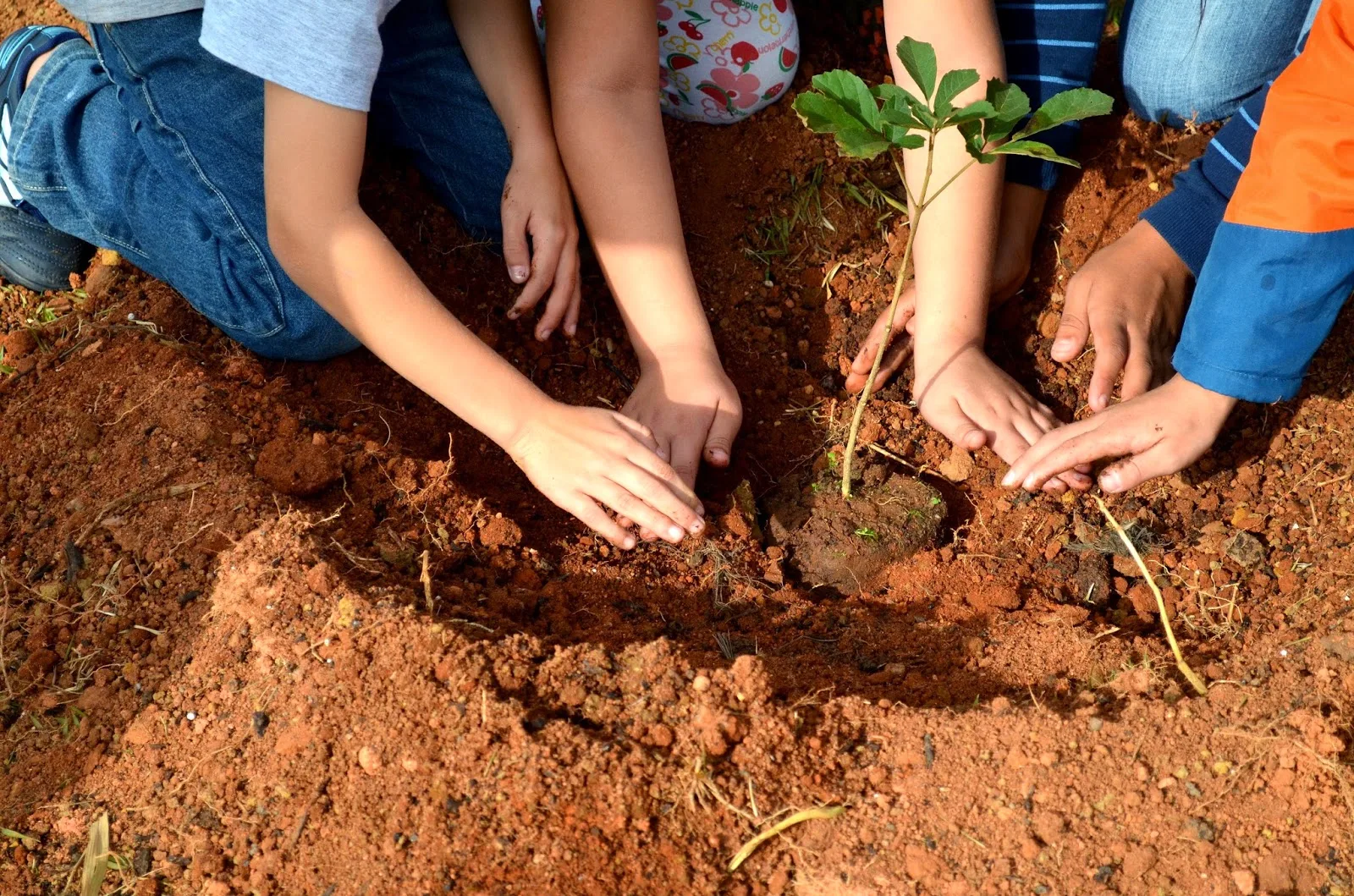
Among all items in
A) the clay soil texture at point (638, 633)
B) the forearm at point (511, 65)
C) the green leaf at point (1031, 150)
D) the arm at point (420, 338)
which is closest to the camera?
the clay soil texture at point (638, 633)

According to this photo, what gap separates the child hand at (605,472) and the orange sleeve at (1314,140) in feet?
3.37

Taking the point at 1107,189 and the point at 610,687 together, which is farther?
the point at 1107,189

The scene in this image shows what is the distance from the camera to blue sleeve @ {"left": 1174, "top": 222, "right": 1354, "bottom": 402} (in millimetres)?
1543

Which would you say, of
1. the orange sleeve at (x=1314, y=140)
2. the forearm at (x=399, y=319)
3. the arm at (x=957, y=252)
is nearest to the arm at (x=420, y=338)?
the forearm at (x=399, y=319)

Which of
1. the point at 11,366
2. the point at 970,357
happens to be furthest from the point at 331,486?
the point at 970,357

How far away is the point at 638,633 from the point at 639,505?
21 centimetres

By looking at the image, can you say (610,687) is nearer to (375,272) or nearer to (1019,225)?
(375,272)

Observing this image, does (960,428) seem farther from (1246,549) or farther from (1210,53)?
(1210,53)

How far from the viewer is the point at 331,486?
173 cm

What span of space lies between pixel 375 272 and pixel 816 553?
34.7 inches

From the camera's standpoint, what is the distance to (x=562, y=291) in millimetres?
1985

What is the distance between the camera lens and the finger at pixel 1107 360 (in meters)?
1.85

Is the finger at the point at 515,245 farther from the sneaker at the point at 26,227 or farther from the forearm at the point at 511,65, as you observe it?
the sneaker at the point at 26,227

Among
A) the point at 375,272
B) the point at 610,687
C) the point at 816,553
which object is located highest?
the point at 375,272
